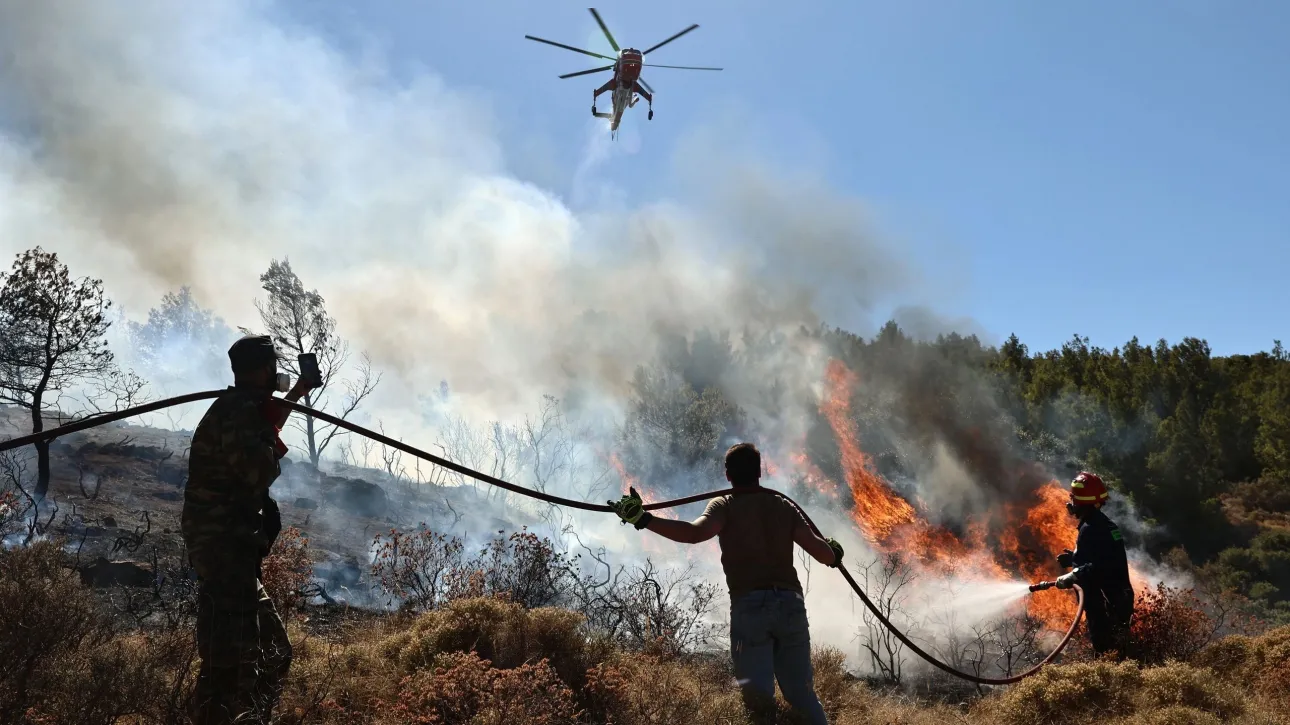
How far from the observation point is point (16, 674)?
168 inches

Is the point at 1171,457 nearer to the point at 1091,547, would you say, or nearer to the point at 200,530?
the point at 1091,547

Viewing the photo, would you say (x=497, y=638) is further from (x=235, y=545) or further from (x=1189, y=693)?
(x=1189, y=693)

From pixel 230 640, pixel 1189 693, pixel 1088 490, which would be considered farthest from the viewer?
pixel 1088 490

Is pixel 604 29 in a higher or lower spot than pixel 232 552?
higher

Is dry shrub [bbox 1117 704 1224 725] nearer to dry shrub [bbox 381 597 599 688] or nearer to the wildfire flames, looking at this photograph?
dry shrub [bbox 381 597 599 688]

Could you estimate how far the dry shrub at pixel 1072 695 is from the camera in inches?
220

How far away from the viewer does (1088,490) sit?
23.7 ft

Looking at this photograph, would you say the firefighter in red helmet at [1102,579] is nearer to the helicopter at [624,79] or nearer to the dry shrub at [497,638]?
the dry shrub at [497,638]

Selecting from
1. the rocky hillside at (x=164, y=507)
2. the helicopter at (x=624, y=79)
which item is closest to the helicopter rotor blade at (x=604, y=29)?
the helicopter at (x=624, y=79)

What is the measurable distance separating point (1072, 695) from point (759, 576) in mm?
3111

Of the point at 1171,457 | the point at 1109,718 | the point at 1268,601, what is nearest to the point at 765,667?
the point at 1109,718

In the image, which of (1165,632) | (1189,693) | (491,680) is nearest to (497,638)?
(491,680)

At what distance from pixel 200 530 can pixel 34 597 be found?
2.12 meters

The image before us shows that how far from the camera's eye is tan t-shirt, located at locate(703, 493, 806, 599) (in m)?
4.53
